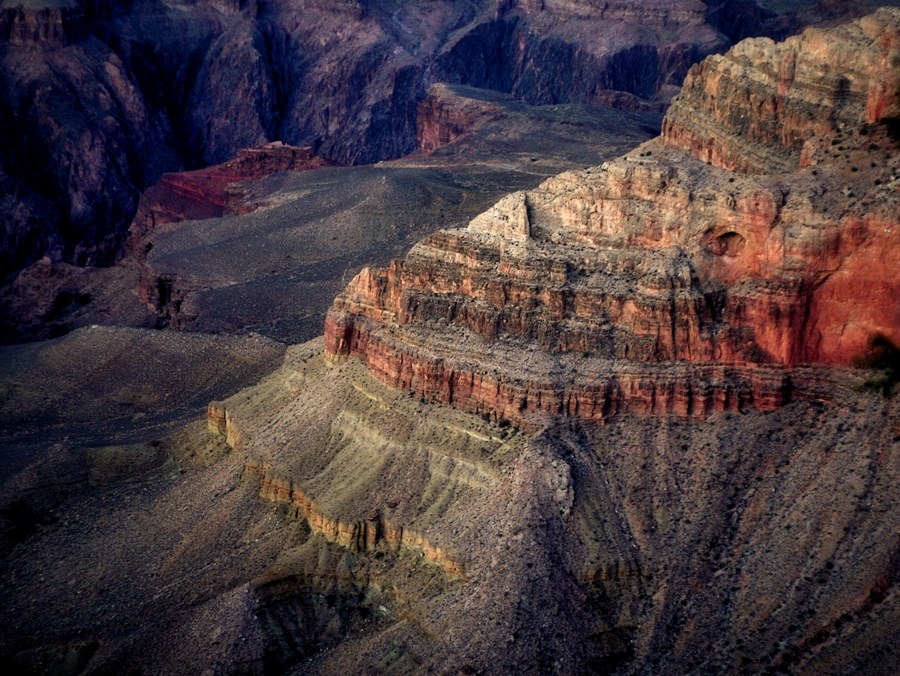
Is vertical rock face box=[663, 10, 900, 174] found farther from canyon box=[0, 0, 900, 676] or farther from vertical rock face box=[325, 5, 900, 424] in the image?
vertical rock face box=[325, 5, 900, 424]

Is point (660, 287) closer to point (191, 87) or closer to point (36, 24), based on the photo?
point (36, 24)

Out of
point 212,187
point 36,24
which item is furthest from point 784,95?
point 36,24

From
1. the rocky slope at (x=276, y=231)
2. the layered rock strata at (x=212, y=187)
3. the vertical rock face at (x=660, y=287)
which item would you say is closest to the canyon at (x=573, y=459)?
the vertical rock face at (x=660, y=287)

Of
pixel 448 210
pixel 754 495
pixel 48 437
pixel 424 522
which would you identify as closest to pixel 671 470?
pixel 754 495

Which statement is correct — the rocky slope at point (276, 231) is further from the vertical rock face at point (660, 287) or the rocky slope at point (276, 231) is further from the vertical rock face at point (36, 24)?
the vertical rock face at point (660, 287)

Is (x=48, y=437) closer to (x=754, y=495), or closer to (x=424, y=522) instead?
(x=424, y=522)
